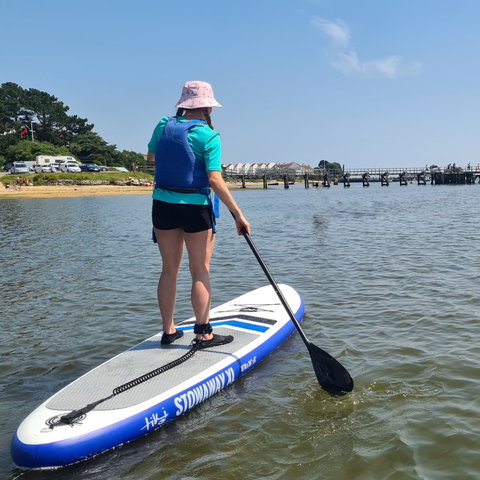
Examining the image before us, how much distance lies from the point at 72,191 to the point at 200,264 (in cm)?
4867

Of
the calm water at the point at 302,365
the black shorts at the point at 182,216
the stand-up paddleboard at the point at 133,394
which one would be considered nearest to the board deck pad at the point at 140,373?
the stand-up paddleboard at the point at 133,394

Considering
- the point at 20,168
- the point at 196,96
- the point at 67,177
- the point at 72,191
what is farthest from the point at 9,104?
the point at 196,96

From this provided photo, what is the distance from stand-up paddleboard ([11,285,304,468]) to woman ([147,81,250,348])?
0.47m

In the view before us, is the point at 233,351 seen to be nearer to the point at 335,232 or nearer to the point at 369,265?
the point at 369,265

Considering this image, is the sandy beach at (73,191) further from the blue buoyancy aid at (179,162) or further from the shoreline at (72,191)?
the blue buoyancy aid at (179,162)

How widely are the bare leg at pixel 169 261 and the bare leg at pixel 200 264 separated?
95mm

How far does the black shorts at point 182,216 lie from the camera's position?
12.3ft

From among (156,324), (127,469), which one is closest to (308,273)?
(156,324)

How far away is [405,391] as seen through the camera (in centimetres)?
373

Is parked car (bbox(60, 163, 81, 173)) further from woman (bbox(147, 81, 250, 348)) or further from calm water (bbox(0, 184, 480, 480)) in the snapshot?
woman (bbox(147, 81, 250, 348))

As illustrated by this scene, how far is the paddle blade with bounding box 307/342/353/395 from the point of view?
3.62 meters

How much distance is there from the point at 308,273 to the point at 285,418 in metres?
5.62

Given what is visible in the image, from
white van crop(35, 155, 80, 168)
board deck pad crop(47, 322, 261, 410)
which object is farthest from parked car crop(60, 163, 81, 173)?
board deck pad crop(47, 322, 261, 410)

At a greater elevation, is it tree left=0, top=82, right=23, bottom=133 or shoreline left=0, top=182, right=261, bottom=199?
tree left=0, top=82, right=23, bottom=133
